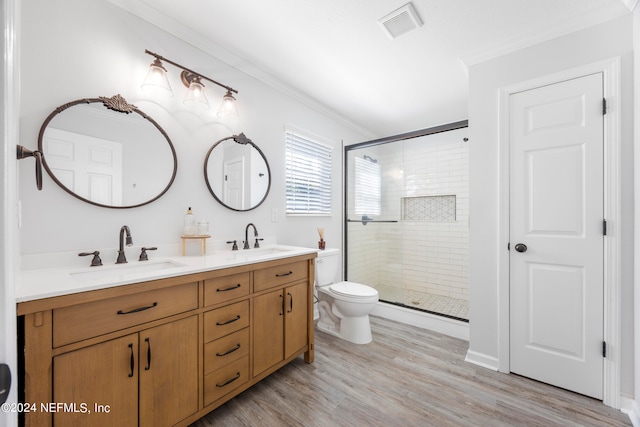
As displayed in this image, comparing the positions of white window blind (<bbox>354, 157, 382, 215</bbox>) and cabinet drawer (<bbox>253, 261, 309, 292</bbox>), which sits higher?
white window blind (<bbox>354, 157, 382, 215</bbox>)

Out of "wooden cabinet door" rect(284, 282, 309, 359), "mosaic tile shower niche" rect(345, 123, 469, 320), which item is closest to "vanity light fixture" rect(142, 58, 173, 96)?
"wooden cabinet door" rect(284, 282, 309, 359)

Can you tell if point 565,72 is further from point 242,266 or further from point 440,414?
point 242,266

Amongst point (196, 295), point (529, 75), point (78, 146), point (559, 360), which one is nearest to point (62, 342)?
point (196, 295)

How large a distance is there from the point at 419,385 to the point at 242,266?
148 cm

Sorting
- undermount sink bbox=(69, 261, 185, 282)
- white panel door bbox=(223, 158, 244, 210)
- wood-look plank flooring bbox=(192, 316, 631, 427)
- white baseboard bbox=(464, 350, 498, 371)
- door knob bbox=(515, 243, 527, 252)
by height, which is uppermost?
white panel door bbox=(223, 158, 244, 210)

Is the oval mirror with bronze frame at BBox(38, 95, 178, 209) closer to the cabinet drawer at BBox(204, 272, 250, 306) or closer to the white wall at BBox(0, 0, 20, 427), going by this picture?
the cabinet drawer at BBox(204, 272, 250, 306)

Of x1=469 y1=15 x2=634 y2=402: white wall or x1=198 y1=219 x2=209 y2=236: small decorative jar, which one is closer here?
x1=469 y1=15 x2=634 y2=402: white wall

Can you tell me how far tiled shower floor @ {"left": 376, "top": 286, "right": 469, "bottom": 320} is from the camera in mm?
2998

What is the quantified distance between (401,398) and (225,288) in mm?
1331

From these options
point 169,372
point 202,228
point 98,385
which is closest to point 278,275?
point 202,228

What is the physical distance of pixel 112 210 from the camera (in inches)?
62.6

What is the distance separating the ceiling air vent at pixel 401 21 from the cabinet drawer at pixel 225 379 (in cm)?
236

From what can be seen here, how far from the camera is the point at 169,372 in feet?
4.26

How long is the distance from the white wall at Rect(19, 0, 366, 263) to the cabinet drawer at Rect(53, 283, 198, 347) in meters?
0.57
